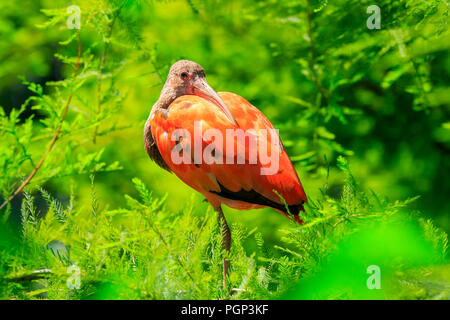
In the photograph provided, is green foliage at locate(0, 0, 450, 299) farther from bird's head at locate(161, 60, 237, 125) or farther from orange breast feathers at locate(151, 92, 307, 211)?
bird's head at locate(161, 60, 237, 125)

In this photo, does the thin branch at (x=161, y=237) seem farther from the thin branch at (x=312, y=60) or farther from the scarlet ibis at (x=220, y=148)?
the thin branch at (x=312, y=60)

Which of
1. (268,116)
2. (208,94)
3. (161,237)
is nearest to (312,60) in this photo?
(268,116)

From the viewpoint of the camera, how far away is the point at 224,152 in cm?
60

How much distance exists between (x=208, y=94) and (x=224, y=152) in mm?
85

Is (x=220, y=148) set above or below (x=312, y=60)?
below

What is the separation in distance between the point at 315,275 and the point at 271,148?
187 millimetres

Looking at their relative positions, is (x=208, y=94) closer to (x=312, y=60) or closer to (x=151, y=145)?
(x=151, y=145)

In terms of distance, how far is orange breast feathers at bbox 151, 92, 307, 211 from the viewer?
1.97ft

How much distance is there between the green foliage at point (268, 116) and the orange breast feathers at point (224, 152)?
0.19 feet

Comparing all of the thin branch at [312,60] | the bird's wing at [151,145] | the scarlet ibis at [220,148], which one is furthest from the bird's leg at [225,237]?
the thin branch at [312,60]

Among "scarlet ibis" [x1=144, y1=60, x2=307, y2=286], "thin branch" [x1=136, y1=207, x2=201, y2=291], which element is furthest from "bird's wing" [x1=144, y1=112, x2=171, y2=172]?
"thin branch" [x1=136, y1=207, x2=201, y2=291]

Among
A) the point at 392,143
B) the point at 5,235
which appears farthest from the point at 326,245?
the point at 392,143

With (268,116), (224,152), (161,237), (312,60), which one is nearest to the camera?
(161,237)

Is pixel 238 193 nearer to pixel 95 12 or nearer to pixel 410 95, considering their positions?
pixel 95 12
